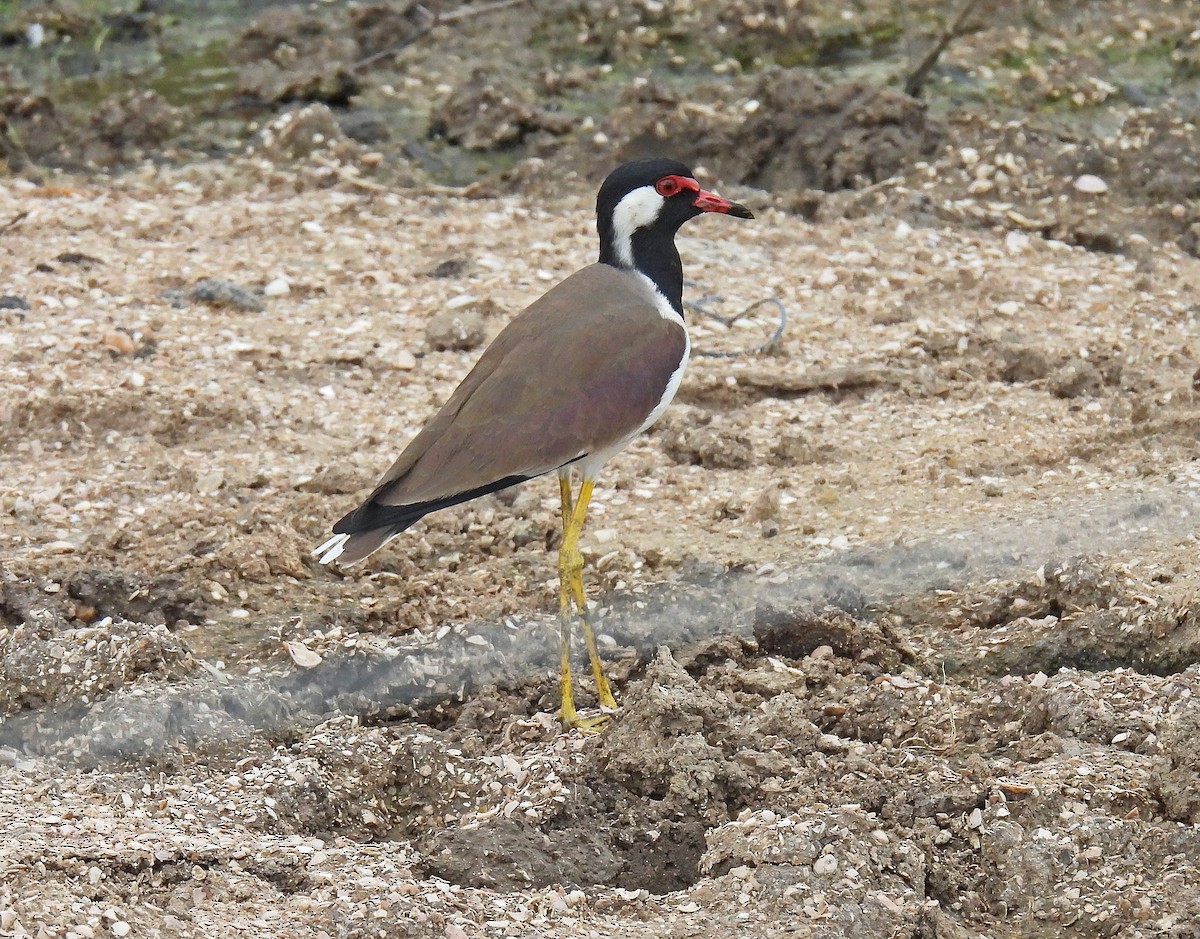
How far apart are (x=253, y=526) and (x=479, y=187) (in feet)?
11.4

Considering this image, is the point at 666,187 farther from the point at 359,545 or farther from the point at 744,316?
the point at 744,316

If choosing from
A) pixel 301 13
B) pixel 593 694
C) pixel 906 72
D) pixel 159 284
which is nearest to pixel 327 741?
pixel 593 694

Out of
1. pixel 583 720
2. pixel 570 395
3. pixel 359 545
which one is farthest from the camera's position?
pixel 570 395

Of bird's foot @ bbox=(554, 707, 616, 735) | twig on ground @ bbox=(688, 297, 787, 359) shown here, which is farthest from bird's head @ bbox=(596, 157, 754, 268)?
twig on ground @ bbox=(688, 297, 787, 359)

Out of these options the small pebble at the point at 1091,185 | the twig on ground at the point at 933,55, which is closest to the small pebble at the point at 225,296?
the twig on ground at the point at 933,55

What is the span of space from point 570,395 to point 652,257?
670 mm

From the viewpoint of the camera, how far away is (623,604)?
489cm

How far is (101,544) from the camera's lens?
5164 millimetres

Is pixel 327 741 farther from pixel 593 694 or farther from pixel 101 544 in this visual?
pixel 101 544

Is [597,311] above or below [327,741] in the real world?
A: above

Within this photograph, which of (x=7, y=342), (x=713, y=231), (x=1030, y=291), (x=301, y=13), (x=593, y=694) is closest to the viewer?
(x=593, y=694)

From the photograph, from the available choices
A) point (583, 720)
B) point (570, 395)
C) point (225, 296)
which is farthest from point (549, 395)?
point (225, 296)

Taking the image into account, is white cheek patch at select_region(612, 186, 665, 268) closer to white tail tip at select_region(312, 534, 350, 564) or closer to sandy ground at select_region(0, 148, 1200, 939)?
sandy ground at select_region(0, 148, 1200, 939)

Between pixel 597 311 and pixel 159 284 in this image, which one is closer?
pixel 597 311
